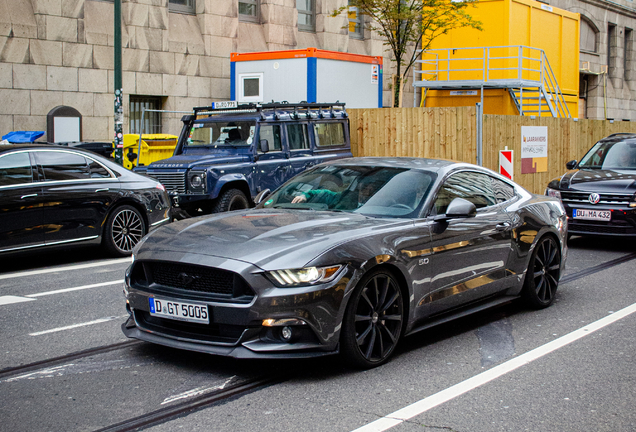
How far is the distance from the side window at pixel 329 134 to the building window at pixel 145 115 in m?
7.84

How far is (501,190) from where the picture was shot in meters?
7.16

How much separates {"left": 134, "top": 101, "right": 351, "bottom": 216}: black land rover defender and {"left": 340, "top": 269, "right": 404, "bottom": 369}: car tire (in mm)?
7773

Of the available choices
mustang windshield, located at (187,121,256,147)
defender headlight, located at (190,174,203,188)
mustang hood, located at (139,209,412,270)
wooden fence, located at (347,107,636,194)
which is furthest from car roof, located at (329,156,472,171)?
wooden fence, located at (347,107,636,194)

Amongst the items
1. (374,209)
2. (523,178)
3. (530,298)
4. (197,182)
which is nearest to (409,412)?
(374,209)

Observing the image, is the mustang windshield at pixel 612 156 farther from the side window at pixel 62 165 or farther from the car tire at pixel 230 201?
the side window at pixel 62 165

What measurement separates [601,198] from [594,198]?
10cm

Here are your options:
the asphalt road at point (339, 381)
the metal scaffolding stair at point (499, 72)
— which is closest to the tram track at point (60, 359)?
the asphalt road at point (339, 381)

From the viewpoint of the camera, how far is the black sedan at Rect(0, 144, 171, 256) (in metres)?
9.20

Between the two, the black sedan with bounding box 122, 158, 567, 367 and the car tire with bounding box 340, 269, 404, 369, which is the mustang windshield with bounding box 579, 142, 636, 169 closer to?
the black sedan with bounding box 122, 158, 567, 367

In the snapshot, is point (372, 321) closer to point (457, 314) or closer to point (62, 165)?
point (457, 314)

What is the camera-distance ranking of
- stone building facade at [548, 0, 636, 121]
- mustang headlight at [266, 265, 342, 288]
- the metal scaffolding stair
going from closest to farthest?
1. mustang headlight at [266, 265, 342, 288]
2. the metal scaffolding stair
3. stone building facade at [548, 0, 636, 121]

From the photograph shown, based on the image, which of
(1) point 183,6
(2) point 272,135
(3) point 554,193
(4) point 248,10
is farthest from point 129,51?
(3) point 554,193

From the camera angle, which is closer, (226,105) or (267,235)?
(267,235)

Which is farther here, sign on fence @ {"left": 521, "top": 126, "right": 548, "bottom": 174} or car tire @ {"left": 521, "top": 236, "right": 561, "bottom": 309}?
sign on fence @ {"left": 521, "top": 126, "right": 548, "bottom": 174}
